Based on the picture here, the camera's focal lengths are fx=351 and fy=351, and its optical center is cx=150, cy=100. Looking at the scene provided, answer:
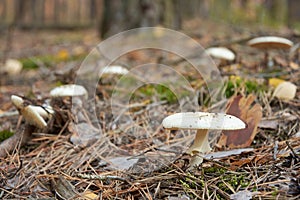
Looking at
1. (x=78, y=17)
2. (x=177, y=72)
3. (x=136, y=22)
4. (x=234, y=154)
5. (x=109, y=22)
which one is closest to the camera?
(x=234, y=154)

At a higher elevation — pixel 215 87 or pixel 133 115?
pixel 215 87

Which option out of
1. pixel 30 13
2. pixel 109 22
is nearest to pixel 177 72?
pixel 109 22

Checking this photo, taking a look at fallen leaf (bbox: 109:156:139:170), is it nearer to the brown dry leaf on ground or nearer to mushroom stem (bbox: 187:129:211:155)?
mushroom stem (bbox: 187:129:211:155)

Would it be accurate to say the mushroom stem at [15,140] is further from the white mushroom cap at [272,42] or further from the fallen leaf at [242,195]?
the white mushroom cap at [272,42]

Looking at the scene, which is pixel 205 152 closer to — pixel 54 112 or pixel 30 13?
pixel 54 112

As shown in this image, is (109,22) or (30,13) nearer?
(109,22)

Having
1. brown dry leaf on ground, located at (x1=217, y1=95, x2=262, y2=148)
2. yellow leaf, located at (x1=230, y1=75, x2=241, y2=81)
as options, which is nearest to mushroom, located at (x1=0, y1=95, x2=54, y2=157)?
brown dry leaf on ground, located at (x1=217, y1=95, x2=262, y2=148)

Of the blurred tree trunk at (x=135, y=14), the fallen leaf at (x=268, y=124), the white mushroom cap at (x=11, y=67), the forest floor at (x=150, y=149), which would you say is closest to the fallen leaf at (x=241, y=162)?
the forest floor at (x=150, y=149)

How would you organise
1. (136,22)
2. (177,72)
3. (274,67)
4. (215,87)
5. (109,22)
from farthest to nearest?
(109,22)
(136,22)
(177,72)
(274,67)
(215,87)
